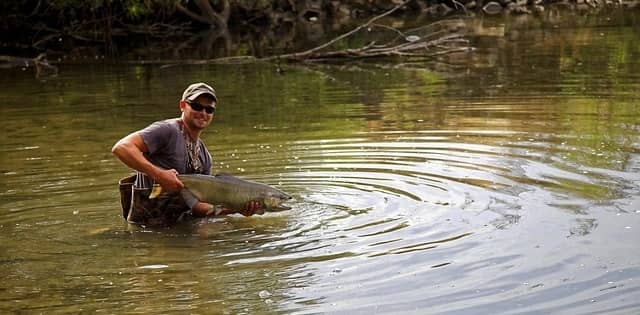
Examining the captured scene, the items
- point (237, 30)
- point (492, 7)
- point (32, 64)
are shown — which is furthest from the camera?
point (492, 7)

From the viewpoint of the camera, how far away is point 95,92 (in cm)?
1962

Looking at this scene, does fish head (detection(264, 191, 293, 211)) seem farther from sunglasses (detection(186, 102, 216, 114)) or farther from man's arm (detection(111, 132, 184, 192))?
sunglasses (detection(186, 102, 216, 114))

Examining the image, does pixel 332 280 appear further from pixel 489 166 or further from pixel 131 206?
pixel 489 166

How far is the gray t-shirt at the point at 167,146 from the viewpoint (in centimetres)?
828

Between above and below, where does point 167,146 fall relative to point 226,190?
above

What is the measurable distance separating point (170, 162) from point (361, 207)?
65.1 inches

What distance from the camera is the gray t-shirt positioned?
828 centimetres

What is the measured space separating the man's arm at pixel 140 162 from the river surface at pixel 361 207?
453mm

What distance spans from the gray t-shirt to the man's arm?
0.22 ft

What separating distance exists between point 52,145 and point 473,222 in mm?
6540

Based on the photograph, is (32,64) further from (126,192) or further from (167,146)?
(167,146)

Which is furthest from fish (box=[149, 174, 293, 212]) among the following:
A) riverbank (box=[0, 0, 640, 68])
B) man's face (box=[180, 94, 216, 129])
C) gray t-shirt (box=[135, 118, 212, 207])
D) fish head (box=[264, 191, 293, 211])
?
riverbank (box=[0, 0, 640, 68])

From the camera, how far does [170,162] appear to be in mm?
8445

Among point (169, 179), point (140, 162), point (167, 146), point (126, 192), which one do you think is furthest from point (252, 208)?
point (126, 192)
